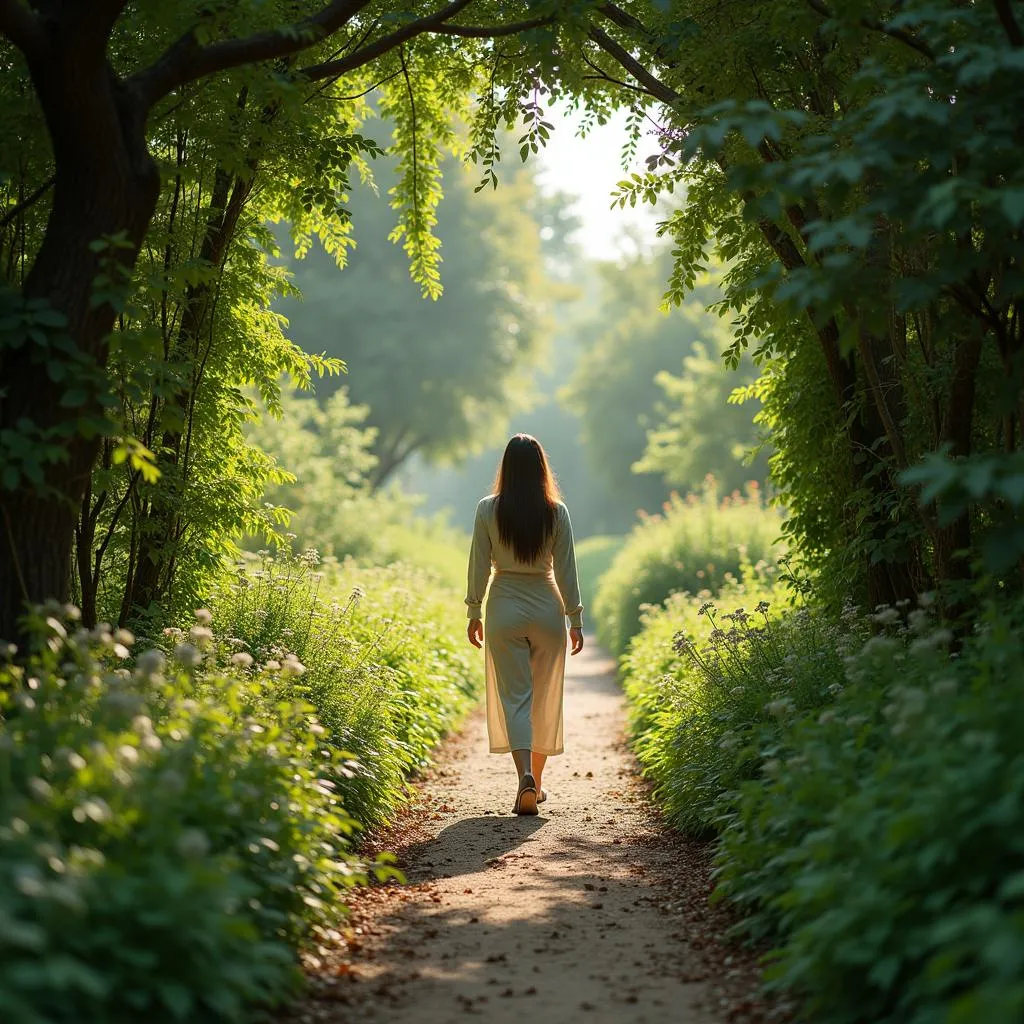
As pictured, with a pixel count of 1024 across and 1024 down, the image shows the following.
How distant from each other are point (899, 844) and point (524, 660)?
372cm

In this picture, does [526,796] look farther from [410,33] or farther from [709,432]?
[709,432]

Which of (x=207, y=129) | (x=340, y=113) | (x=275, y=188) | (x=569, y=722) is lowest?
(x=569, y=722)

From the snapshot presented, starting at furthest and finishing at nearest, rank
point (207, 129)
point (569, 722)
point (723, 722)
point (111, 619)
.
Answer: point (569, 722) → point (111, 619) → point (723, 722) → point (207, 129)

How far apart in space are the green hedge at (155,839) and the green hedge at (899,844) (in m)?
1.67

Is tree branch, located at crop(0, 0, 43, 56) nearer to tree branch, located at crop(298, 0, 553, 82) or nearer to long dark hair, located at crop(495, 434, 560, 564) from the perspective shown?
tree branch, located at crop(298, 0, 553, 82)

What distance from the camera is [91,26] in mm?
4566

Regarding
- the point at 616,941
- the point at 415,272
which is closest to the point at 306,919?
the point at 616,941

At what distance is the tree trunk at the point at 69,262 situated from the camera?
4.61 metres

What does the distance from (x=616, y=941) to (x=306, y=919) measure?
4.25 feet

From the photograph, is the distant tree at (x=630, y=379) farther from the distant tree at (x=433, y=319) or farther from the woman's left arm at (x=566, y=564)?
the woman's left arm at (x=566, y=564)

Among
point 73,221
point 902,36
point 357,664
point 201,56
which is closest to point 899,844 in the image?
point 902,36

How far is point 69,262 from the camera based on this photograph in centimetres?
470

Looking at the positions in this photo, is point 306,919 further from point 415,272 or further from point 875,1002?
point 415,272

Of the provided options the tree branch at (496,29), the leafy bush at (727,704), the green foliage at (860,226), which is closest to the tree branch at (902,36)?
the green foliage at (860,226)
